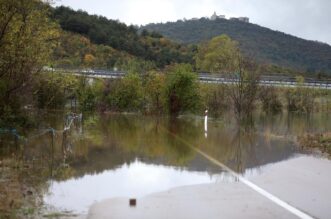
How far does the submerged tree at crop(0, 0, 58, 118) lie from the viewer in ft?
61.0

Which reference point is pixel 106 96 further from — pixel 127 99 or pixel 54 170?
pixel 54 170

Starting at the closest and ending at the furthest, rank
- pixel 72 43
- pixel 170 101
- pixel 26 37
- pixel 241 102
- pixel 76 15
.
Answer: pixel 26 37 < pixel 241 102 < pixel 170 101 < pixel 72 43 < pixel 76 15

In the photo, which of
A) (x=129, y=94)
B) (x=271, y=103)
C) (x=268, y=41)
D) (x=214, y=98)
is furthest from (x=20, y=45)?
(x=268, y=41)

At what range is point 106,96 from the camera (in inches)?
2029

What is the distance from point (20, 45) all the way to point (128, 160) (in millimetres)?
7562

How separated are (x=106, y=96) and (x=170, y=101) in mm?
10497

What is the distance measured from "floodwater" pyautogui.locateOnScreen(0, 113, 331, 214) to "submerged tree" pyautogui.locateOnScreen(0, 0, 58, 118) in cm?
201

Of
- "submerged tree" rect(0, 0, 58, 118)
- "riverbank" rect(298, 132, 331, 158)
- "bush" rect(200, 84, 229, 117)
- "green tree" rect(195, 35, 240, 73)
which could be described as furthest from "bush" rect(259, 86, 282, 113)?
"submerged tree" rect(0, 0, 58, 118)

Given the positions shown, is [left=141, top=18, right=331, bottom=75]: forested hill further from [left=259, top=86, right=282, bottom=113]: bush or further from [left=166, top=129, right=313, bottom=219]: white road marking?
[left=166, top=129, right=313, bottom=219]: white road marking

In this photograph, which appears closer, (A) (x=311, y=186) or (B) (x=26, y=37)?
(A) (x=311, y=186)

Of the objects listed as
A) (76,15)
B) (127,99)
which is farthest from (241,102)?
(76,15)

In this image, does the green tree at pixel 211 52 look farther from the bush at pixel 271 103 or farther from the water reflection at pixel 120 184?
the water reflection at pixel 120 184

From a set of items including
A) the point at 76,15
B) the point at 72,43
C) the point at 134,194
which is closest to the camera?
the point at 134,194

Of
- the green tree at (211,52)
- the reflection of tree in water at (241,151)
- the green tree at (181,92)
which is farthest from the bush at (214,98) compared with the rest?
the green tree at (211,52)
